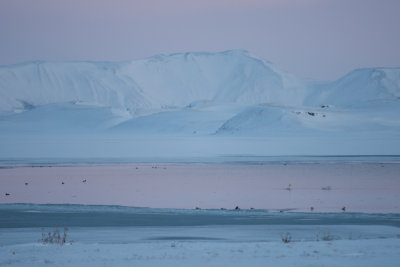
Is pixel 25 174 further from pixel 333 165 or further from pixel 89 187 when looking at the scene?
pixel 333 165

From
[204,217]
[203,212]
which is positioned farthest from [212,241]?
[203,212]

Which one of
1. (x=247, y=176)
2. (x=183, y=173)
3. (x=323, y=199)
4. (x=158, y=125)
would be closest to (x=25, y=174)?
(x=183, y=173)

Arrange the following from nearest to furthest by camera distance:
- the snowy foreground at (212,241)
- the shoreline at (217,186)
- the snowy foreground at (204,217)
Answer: the snowy foreground at (212,241)
the snowy foreground at (204,217)
the shoreline at (217,186)

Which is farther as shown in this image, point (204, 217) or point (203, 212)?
point (203, 212)

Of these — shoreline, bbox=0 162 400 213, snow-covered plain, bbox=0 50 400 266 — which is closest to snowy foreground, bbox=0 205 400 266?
snow-covered plain, bbox=0 50 400 266

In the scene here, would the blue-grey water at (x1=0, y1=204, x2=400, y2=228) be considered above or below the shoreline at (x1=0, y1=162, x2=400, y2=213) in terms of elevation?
below

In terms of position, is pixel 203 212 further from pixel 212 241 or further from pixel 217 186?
pixel 217 186

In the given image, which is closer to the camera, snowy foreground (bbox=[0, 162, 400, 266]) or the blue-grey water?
snowy foreground (bbox=[0, 162, 400, 266])

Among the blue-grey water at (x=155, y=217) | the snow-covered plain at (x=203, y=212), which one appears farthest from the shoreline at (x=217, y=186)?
the blue-grey water at (x=155, y=217)

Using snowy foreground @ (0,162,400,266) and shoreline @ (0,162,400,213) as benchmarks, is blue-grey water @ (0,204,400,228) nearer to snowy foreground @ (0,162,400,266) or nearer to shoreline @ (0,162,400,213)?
snowy foreground @ (0,162,400,266)

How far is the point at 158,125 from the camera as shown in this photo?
143m

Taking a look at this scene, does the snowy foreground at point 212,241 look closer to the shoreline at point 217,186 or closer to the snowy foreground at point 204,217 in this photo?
the snowy foreground at point 204,217

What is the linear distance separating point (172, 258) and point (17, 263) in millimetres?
2682

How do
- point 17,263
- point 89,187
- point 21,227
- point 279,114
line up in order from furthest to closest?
point 279,114
point 89,187
point 21,227
point 17,263
